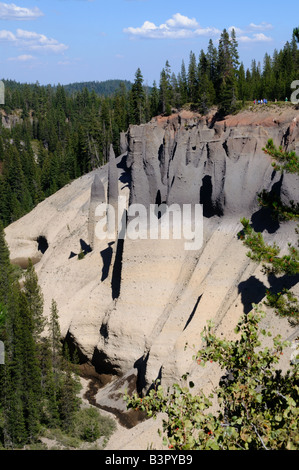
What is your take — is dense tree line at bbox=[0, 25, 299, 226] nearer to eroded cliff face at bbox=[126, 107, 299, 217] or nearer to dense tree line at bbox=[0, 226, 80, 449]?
eroded cliff face at bbox=[126, 107, 299, 217]

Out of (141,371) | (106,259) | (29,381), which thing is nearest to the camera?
(29,381)

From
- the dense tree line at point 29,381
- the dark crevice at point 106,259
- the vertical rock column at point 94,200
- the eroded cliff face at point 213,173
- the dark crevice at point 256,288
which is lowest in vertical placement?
the dense tree line at point 29,381

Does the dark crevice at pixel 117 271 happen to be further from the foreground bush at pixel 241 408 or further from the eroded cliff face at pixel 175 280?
the foreground bush at pixel 241 408

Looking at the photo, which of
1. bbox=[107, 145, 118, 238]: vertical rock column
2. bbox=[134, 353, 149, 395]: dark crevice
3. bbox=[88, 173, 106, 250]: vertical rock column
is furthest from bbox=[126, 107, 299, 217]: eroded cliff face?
bbox=[134, 353, 149, 395]: dark crevice

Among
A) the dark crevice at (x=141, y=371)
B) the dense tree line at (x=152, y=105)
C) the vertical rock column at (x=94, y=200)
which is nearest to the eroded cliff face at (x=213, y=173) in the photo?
the vertical rock column at (x=94, y=200)

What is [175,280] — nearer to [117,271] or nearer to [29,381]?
[117,271]

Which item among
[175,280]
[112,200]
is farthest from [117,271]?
[112,200]

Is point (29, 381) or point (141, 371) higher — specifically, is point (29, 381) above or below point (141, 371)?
above

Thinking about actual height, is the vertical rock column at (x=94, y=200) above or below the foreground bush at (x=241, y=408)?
below
